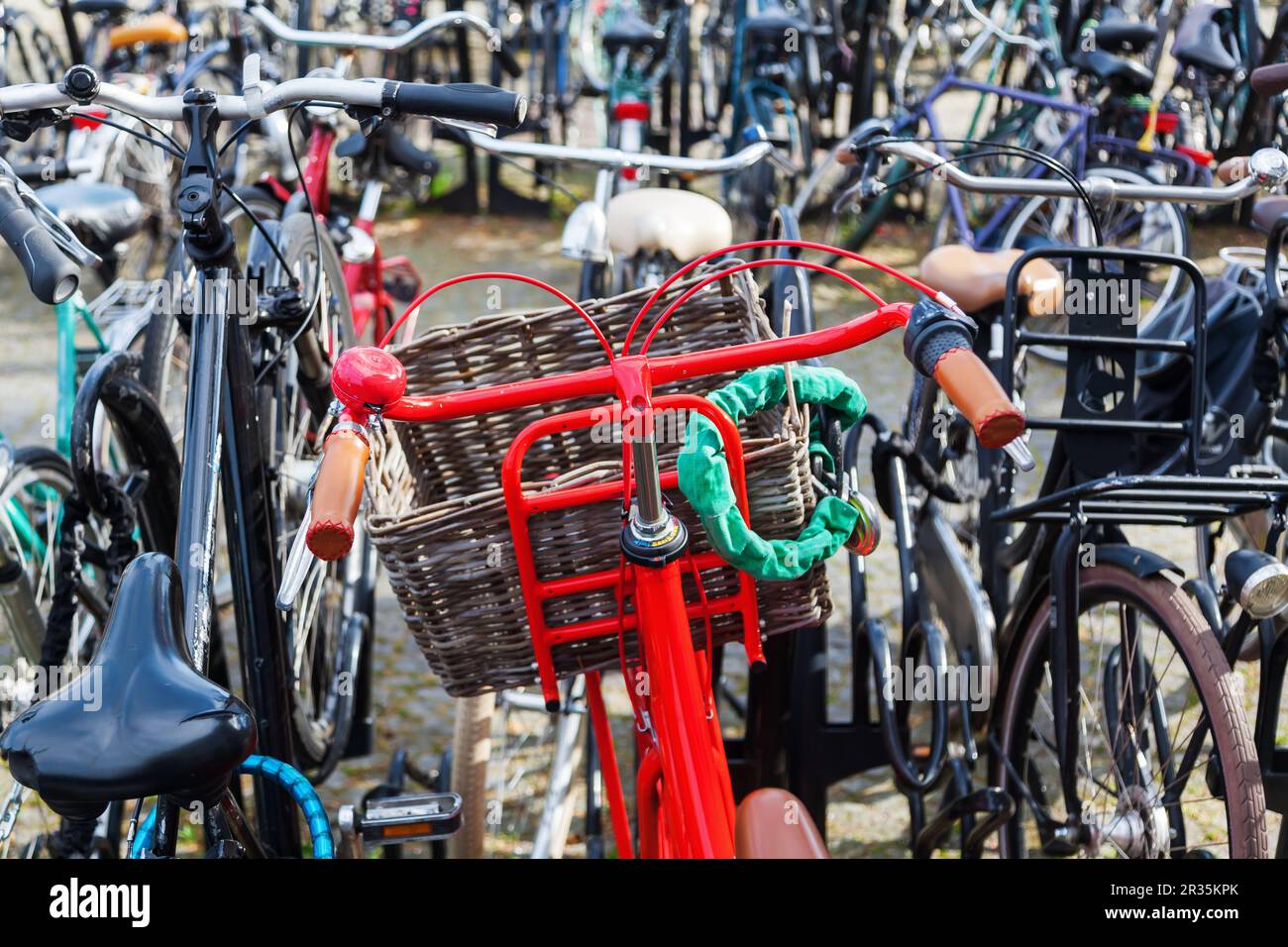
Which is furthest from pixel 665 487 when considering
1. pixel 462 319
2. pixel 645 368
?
pixel 462 319

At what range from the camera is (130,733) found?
1.42 m

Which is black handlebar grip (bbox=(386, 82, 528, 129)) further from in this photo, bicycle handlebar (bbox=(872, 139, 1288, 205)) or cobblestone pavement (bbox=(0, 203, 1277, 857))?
cobblestone pavement (bbox=(0, 203, 1277, 857))

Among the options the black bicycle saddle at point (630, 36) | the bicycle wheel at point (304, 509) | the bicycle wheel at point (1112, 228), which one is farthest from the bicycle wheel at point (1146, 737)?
the black bicycle saddle at point (630, 36)

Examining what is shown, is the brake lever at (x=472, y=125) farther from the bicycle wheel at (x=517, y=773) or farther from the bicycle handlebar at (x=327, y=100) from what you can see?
the bicycle wheel at (x=517, y=773)

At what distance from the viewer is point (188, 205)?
1979 mm

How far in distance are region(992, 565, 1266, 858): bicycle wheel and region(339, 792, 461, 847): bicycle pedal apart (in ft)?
3.84

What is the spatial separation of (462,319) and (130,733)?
4.86 metres

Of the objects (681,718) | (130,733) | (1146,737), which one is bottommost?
(1146,737)

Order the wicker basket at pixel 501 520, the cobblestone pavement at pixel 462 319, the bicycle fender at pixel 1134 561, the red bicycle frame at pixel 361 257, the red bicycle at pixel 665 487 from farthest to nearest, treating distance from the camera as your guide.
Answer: the red bicycle frame at pixel 361 257
the cobblestone pavement at pixel 462 319
the bicycle fender at pixel 1134 561
the wicker basket at pixel 501 520
the red bicycle at pixel 665 487

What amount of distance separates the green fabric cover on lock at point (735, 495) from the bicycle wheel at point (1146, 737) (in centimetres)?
69

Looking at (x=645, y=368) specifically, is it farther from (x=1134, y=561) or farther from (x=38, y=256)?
(x=1134, y=561)

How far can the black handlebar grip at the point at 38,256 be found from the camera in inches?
65.5

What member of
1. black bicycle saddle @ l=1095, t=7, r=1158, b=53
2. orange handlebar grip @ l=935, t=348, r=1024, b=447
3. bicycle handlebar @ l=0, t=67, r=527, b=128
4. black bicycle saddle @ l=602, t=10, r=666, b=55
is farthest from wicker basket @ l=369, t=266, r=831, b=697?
black bicycle saddle @ l=1095, t=7, r=1158, b=53
